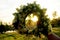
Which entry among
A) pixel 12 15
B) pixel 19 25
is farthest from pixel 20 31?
pixel 12 15

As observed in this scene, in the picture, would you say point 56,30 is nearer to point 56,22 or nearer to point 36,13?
point 56,22

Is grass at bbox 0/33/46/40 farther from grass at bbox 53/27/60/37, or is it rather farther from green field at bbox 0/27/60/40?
grass at bbox 53/27/60/37

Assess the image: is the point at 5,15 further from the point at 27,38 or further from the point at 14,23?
the point at 27,38

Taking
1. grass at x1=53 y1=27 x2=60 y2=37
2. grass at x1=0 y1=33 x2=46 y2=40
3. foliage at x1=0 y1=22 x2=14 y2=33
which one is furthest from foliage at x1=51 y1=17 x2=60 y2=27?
foliage at x1=0 y1=22 x2=14 y2=33

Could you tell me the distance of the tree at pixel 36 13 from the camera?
2479mm

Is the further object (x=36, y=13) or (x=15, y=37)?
(x=36, y=13)

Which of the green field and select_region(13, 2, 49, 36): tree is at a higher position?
select_region(13, 2, 49, 36): tree

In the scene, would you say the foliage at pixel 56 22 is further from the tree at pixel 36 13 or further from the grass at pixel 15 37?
the grass at pixel 15 37

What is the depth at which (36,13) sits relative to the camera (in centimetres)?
252

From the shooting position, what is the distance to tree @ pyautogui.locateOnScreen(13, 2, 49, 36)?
2479 millimetres

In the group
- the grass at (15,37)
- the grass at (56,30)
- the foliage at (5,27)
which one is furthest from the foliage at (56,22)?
the foliage at (5,27)

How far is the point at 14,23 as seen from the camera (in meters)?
2.47

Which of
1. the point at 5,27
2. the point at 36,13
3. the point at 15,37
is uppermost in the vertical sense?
the point at 36,13

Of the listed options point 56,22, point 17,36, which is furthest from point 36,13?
point 17,36
